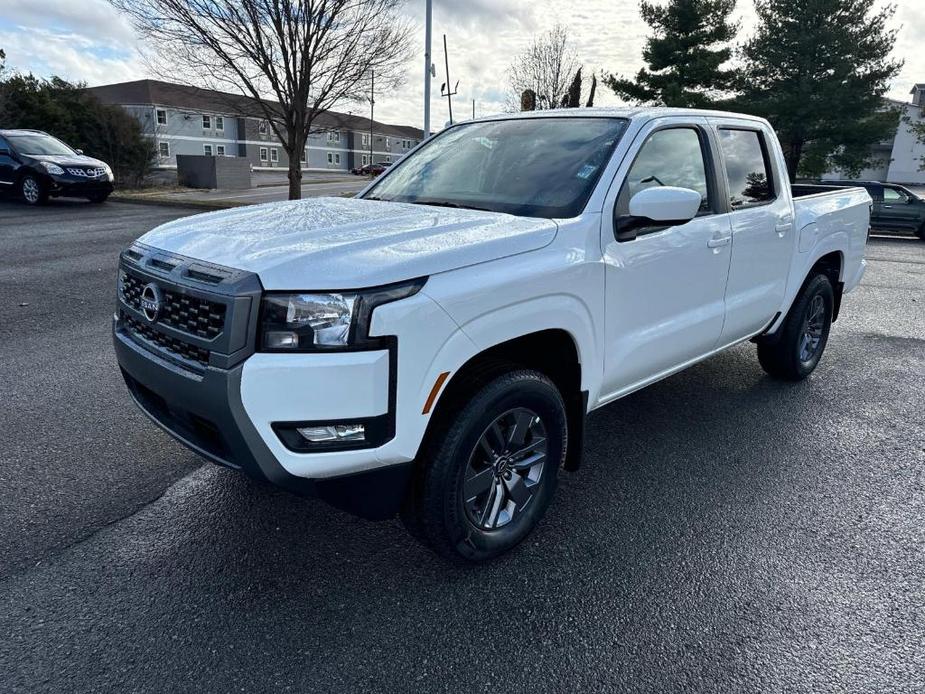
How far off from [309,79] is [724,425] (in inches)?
553

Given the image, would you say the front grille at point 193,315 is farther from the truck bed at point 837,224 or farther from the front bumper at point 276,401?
the truck bed at point 837,224

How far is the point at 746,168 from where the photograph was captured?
13.6 feet

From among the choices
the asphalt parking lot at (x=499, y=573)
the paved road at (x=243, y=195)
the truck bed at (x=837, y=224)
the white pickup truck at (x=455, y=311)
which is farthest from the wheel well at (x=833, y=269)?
the paved road at (x=243, y=195)

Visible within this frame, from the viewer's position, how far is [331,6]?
14.4 metres

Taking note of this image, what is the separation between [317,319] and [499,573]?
1.31 meters

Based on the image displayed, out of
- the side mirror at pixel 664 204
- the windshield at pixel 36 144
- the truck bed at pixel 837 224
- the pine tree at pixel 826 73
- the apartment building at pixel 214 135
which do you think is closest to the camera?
the side mirror at pixel 664 204

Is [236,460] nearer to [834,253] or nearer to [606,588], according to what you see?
[606,588]

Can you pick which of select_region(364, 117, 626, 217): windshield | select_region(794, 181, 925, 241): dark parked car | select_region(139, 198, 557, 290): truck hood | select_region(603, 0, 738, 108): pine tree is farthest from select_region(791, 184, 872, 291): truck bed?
select_region(603, 0, 738, 108): pine tree

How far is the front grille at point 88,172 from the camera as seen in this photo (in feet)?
50.8

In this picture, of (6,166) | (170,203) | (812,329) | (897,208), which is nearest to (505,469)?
(812,329)

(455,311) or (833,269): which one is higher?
(455,311)

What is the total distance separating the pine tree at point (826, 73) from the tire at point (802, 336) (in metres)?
25.2

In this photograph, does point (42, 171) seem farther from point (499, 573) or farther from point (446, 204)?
point (499, 573)

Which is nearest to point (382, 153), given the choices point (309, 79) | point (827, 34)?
point (827, 34)
